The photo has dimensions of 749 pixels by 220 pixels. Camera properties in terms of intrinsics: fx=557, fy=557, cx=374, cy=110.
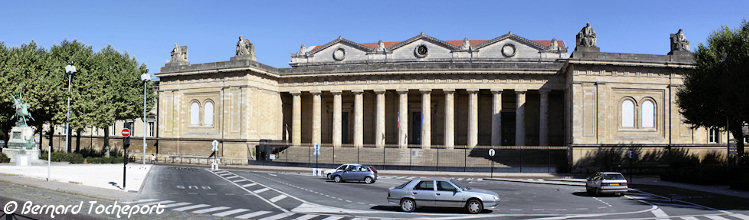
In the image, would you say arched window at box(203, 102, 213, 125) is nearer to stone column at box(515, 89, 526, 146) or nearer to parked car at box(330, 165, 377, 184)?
parked car at box(330, 165, 377, 184)

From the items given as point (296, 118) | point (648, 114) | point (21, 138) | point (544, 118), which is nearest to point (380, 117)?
point (296, 118)

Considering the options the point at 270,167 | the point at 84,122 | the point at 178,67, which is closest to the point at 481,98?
the point at 270,167

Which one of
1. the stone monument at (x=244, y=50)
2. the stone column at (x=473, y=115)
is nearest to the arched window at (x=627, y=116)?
the stone column at (x=473, y=115)

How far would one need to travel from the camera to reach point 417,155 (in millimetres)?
54250

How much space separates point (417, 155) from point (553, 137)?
15066 mm

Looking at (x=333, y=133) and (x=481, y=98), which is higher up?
(x=481, y=98)

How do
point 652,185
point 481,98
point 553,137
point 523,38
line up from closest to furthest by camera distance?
point 652,185
point 553,137
point 481,98
point 523,38

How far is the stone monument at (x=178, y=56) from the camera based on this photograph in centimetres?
6328

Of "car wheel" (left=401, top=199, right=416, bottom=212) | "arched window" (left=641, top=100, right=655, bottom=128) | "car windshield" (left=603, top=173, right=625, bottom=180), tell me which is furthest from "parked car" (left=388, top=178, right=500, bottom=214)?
"arched window" (left=641, top=100, right=655, bottom=128)

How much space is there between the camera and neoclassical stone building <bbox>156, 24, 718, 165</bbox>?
48.9m

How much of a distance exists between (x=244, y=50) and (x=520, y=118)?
28999 mm

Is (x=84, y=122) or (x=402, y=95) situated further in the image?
(x=402, y=95)

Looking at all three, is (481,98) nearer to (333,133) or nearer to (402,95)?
(402,95)

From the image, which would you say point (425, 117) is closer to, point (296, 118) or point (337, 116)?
point (337, 116)
